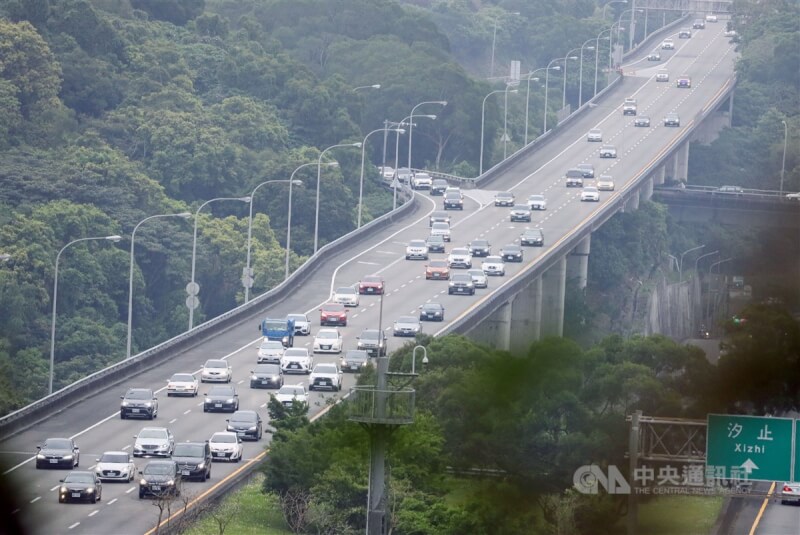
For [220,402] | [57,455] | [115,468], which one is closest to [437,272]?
[220,402]

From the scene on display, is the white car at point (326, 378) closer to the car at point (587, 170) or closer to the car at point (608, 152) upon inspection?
the car at point (587, 170)

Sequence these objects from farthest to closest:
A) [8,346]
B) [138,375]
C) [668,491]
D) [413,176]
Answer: [413,176] → [8,346] → [138,375] → [668,491]

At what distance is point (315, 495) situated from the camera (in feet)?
161

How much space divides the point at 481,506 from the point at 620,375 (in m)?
9.06

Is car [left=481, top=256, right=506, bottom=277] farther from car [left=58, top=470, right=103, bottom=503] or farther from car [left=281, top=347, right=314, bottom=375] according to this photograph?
car [left=58, top=470, right=103, bottom=503]

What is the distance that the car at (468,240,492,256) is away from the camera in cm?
9244

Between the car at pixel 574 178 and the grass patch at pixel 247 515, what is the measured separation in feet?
213

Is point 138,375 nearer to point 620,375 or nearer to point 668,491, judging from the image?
point 620,375

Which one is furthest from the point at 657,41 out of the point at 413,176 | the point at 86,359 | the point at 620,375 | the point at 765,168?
the point at 620,375

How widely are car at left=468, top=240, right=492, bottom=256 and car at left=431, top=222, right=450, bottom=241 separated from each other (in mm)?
2127

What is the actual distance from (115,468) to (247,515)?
3.67 meters

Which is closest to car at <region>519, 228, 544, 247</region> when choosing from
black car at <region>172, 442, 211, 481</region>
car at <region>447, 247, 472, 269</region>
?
car at <region>447, 247, 472, 269</region>

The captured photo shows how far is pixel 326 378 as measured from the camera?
2479 inches

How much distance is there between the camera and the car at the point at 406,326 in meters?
72.8
